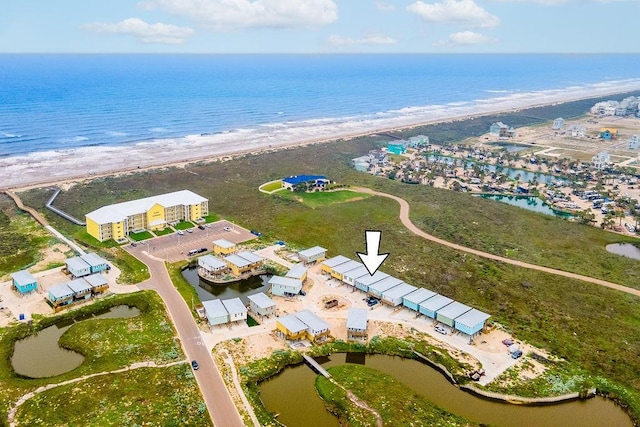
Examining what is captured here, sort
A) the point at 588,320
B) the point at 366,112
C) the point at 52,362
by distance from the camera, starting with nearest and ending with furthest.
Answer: the point at 52,362, the point at 588,320, the point at 366,112

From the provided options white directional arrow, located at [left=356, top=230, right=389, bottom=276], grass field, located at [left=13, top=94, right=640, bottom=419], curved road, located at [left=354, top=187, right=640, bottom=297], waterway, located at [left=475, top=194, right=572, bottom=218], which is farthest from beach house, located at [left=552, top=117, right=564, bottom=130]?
white directional arrow, located at [left=356, top=230, right=389, bottom=276]

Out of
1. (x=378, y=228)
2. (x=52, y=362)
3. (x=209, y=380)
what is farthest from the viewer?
(x=378, y=228)

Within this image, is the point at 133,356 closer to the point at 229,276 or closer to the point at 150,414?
the point at 150,414

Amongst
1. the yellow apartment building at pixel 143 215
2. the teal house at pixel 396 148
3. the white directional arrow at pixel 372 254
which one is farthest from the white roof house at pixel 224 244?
the teal house at pixel 396 148

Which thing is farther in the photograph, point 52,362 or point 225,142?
point 225,142

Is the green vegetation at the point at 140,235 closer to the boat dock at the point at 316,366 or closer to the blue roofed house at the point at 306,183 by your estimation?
the blue roofed house at the point at 306,183

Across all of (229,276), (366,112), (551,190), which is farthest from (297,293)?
(366,112)
